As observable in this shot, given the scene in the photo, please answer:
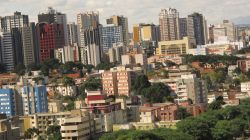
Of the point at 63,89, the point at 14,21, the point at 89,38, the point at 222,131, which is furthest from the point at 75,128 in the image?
the point at 89,38

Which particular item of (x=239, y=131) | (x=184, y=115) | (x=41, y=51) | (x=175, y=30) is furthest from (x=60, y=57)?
(x=239, y=131)

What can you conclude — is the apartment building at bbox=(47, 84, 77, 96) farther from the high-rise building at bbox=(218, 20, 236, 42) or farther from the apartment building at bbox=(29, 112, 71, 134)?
the high-rise building at bbox=(218, 20, 236, 42)

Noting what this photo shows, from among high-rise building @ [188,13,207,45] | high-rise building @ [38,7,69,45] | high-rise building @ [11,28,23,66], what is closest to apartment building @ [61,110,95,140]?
high-rise building @ [11,28,23,66]

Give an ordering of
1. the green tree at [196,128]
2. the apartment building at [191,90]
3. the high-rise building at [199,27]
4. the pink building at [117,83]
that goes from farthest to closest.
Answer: the high-rise building at [199,27]
the pink building at [117,83]
the apartment building at [191,90]
the green tree at [196,128]

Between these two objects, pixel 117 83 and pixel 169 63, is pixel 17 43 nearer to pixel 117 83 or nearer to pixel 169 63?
pixel 169 63

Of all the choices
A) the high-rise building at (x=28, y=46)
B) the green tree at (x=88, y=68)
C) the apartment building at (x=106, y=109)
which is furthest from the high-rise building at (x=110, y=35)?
the apartment building at (x=106, y=109)

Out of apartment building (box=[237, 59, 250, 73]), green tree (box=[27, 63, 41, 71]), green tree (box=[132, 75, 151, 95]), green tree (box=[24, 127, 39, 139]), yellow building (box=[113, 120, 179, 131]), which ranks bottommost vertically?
Answer: green tree (box=[24, 127, 39, 139])

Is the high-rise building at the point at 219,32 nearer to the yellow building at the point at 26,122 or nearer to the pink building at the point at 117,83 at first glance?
the pink building at the point at 117,83
